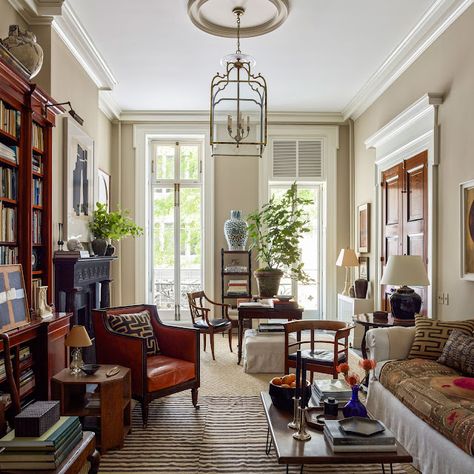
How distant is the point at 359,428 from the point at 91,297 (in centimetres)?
347

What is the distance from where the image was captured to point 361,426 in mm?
2293

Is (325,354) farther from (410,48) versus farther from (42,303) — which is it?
(410,48)

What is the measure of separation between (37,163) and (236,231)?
359 cm

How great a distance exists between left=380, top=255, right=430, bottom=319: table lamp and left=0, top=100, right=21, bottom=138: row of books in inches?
126

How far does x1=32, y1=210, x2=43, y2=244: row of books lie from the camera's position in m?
3.80

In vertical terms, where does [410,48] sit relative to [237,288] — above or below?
above

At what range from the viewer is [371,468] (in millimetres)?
2916

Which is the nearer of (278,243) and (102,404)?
(102,404)

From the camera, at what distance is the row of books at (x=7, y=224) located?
3199 millimetres

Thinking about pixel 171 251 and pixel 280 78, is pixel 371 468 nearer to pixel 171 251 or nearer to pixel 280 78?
pixel 280 78

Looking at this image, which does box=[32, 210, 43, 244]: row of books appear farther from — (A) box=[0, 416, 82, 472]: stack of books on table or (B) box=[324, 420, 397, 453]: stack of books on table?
(B) box=[324, 420, 397, 453]: stack of books on table

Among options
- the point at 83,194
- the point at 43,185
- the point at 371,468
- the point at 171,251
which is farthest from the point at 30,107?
the point at 171,251

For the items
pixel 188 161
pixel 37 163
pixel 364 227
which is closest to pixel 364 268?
pixel 364 227

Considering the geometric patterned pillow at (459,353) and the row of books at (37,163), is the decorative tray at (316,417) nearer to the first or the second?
the geometric patterned pillow at (459,353)
